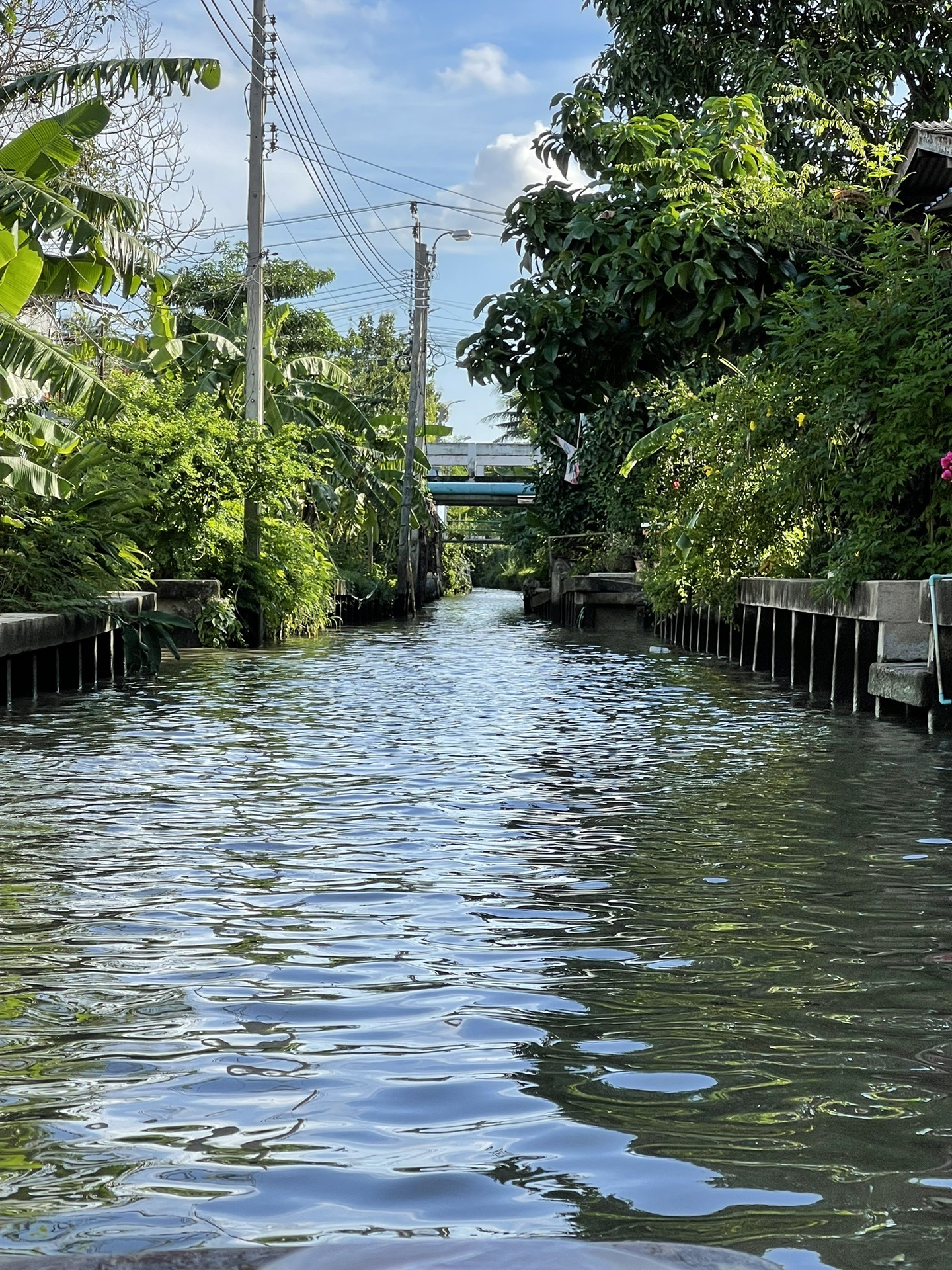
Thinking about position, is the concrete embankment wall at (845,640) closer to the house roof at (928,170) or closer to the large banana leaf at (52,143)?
the house roof at (928,170)

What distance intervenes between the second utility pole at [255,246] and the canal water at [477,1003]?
1784 centimetres

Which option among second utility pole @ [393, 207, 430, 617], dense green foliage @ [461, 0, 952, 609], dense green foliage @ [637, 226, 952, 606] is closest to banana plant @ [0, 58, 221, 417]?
dense green foliage @ [461, 0, 952, 609]

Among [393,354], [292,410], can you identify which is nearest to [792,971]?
[292,410]

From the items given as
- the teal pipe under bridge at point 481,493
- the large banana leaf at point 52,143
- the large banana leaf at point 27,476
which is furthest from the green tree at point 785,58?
the teal pipe under bridge at point 481,493

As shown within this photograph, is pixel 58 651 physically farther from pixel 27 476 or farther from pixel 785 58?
pixel 785 58

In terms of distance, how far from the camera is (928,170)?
62.5ft

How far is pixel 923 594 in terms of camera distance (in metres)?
12.6

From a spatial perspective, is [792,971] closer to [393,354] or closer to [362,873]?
[362,873]

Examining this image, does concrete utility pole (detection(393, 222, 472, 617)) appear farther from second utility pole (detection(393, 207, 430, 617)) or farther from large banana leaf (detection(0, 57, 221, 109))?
large banana leaf (detection(0, 57, 221, 109))

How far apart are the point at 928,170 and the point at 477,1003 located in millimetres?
16811

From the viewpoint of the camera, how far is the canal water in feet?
10.2

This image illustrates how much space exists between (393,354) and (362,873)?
7949cm

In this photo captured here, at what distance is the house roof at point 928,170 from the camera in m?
17.7

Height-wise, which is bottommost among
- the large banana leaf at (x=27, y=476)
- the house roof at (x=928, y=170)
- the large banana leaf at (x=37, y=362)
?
the large banana leaf at (x=27, y=476)
